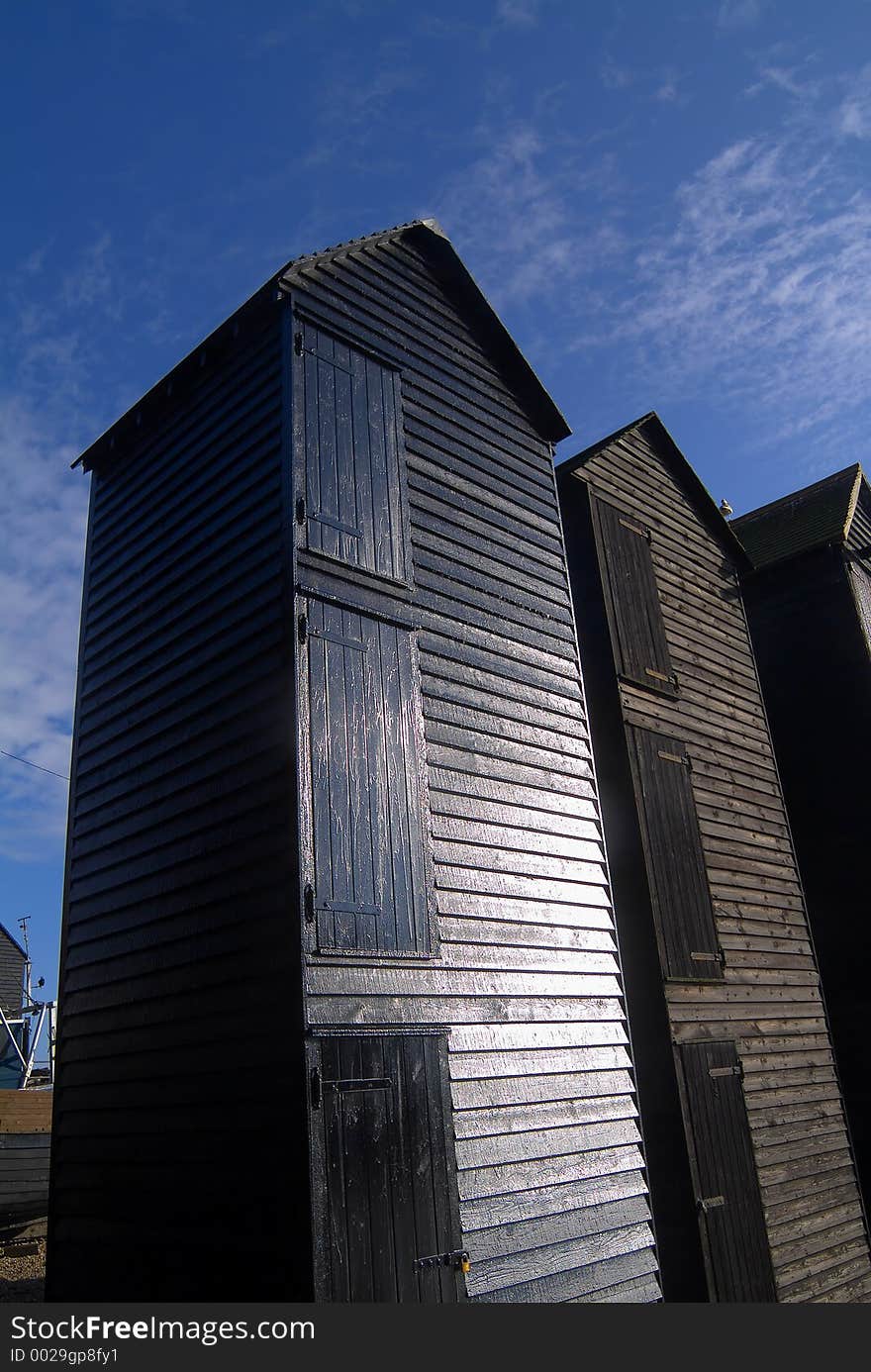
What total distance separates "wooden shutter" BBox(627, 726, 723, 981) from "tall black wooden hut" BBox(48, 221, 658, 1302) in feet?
4.58

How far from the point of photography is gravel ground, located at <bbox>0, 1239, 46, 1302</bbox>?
10375 mm

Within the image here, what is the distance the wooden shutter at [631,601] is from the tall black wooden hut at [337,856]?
169 cm

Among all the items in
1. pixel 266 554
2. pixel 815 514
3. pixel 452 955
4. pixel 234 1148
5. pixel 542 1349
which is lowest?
pixel 542 1349

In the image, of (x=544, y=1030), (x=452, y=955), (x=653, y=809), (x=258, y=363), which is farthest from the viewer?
(x=653, y=809)

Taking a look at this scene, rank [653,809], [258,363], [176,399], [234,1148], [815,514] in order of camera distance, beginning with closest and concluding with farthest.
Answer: [234,1148] < [258,363] < [176,399] < [653,809] < [815,514]

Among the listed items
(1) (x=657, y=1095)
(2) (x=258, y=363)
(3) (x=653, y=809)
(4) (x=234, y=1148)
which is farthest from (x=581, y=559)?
(4) (x=234, y=1148)

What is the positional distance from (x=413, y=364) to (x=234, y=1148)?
6.54 m

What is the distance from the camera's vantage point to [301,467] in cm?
747

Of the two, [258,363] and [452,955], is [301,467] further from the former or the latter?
[452,955]

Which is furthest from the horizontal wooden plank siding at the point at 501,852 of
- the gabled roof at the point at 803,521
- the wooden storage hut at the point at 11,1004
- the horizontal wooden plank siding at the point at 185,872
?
the wooden storage hut at the point at 11,1004

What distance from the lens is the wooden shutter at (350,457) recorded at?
7.54 m

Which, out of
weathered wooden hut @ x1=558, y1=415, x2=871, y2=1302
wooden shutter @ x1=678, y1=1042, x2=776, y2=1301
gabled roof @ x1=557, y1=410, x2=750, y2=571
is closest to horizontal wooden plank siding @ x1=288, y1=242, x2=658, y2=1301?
weathered wooden hut @ x1=558, y1=415, x2=871, y2=1302

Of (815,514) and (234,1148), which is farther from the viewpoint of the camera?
(815,514)

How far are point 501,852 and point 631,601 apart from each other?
482 cm
